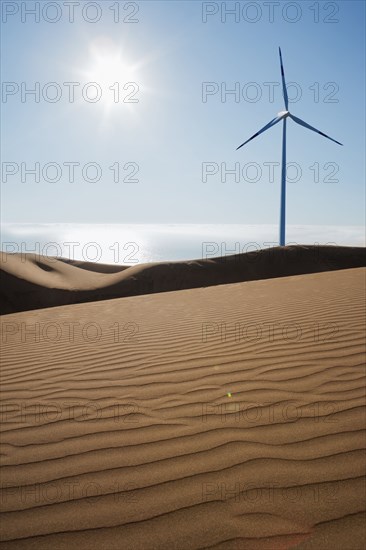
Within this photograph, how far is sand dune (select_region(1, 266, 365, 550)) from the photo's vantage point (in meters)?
1.77

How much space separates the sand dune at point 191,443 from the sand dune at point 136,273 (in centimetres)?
1222

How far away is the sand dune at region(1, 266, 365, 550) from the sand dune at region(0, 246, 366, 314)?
1222 centimetres

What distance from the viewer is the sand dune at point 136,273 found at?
16.7 metres

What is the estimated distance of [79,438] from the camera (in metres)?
2.61

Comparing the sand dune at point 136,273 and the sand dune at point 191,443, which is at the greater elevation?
the sand dune at point 136,273

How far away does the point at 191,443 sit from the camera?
242 cm

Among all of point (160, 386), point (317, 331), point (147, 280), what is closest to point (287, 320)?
point (317, 331)

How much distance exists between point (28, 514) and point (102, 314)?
672cm

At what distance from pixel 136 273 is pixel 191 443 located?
689 inches

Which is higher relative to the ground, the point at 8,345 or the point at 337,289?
the point at 337,289

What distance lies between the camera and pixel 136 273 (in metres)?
19.7

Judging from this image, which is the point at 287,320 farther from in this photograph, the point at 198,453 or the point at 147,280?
the point at 147,280

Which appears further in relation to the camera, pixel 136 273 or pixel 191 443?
pixel 136 273

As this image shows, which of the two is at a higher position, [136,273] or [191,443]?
[136,273]
